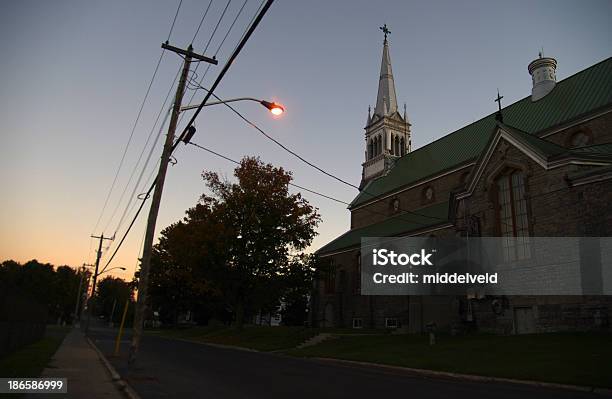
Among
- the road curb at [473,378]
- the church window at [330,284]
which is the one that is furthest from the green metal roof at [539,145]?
the church window at [330,284]

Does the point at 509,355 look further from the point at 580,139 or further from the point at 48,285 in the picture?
the point at 48,285

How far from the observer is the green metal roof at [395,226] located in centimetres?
3822

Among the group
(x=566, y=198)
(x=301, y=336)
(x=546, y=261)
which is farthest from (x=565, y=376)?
(x=301, y=336)

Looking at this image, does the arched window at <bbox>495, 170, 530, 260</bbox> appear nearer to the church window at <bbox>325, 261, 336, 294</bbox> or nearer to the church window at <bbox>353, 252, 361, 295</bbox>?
the church window at <bbox>353, 252, 361, 295</bbox>

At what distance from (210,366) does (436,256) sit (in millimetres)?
23426

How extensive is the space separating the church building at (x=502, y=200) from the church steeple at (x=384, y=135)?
10.4 ft

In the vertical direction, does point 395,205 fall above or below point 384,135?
below

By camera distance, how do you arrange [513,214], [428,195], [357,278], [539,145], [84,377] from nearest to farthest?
[84,377]
[539,145]
[513,214]
[428,195]
[357,278]

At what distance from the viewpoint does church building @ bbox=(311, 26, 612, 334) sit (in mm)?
21812

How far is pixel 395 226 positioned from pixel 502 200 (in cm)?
1768

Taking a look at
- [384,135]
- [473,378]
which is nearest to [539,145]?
[473,378]

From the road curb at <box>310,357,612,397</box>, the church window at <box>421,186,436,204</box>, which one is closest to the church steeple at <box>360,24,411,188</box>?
the church window at <box>421,186,436,204</box>

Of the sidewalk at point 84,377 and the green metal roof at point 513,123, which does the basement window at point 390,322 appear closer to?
the green metal roof at point 513,123

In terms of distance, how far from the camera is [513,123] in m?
36.8
